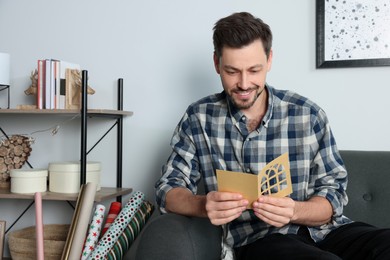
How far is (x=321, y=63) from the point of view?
208 centimetres

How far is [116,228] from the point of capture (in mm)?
1895

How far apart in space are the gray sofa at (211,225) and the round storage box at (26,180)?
70 cm

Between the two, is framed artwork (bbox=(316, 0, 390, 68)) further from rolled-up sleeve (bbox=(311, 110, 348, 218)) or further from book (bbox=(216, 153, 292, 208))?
book (bbox=(216, 153, 292, 208))

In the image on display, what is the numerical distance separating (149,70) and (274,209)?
45.8 inches

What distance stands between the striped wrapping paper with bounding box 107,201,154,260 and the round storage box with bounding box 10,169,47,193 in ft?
1.55

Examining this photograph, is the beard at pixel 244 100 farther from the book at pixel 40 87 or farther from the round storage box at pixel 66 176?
the book at pixel 40 87

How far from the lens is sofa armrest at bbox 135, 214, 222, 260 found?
52.2 inches

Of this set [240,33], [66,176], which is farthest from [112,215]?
[240,33]

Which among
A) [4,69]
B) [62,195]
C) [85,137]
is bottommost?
[62,195]

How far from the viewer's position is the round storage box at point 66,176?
2092mm

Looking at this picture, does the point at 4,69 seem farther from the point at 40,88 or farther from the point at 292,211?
the point at 292,211

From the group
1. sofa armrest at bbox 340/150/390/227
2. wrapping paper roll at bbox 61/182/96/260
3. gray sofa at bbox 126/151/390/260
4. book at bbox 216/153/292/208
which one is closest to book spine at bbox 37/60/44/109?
wrapping paper roll at bbox 61/182/96/260

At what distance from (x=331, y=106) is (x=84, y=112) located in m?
1.05

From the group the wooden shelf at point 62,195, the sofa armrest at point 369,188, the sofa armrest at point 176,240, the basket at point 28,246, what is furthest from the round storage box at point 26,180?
the sofa armrest at point 369,188
